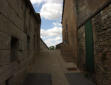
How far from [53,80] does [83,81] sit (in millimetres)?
1390

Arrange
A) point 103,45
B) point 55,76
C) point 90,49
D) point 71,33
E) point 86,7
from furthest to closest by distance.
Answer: point 71,33
point 86,7
point 55,76
point 90,49
point 103,45

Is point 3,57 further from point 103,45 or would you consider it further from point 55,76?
point 55,76

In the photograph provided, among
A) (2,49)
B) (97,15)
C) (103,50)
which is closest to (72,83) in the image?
(103,50)

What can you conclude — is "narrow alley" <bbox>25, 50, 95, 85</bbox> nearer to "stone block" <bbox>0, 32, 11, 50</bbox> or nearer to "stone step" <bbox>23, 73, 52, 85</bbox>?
"stone step" <bbox>23, 73, 52, 85</bbox>

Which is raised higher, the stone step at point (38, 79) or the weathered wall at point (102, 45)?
the weathered wall at point (102, 45)

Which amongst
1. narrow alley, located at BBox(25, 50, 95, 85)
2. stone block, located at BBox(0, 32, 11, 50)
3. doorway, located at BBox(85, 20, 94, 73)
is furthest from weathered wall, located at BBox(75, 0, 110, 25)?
stone block, located at BBox(0, 32, 11, 50)

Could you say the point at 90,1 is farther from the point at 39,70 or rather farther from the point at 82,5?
the point at 39,70

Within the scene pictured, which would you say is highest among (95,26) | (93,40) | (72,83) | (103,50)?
(95,26)

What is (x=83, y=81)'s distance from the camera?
200 inches

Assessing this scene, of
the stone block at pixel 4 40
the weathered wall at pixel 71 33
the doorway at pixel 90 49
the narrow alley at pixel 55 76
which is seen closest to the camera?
the stone block at pixel 4 40

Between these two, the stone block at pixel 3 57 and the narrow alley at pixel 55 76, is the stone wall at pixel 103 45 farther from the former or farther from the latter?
the stone block at pixel 3 57

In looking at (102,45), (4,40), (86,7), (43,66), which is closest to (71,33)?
(86,7)

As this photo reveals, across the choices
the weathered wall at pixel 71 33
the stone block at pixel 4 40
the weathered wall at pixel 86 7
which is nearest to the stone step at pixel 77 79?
the weathered wall at pixel 71 33

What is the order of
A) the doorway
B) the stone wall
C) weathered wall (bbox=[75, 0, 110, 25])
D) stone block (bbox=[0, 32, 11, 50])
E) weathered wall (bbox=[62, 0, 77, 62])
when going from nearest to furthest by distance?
stone block (bbox=[0, 32, 11, 50]), the stone wall, the doorway, weathered wall (bbox=[75, 0, 110, 25]), weathered wall (bbox=[62, 0, 77, 62])
